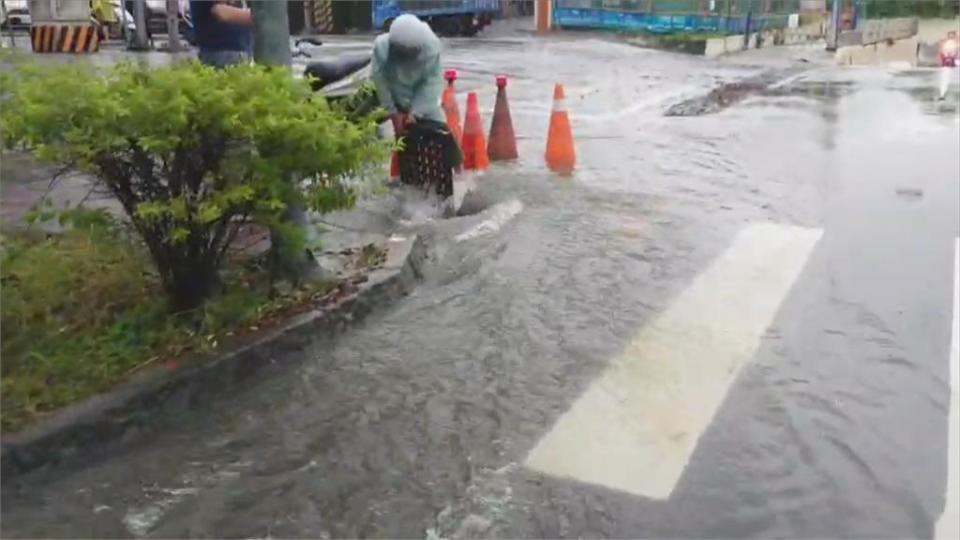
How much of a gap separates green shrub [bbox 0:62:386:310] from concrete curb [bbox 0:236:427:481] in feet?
1.33

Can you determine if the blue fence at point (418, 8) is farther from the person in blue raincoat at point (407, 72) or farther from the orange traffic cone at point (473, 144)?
the person in blue raincoat at point (407, 72)

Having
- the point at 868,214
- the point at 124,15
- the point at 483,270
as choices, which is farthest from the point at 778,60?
the point at 483,270

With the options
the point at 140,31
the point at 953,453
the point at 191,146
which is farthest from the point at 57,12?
the point at 953,453

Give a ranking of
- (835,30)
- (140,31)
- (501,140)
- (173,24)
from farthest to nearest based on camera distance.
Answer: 1. (835,30)
2. (140,31)
3. (173,24)
4. (501,140)

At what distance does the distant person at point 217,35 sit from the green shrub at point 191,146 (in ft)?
6.42

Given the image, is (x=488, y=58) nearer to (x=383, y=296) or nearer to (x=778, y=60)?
(x=778, y=60)

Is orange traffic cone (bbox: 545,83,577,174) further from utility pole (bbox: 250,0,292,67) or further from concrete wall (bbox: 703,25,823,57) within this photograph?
concrete wall (bbox: 703,25,823,57)

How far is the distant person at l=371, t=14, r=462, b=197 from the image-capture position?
7207 millimetres

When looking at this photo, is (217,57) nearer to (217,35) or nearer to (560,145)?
(217,35)

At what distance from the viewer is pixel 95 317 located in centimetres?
451

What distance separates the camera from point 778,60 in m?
24.6

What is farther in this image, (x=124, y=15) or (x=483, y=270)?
(x=124, y=15)

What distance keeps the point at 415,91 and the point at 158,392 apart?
12.7 ft

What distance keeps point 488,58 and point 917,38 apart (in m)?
22.0
